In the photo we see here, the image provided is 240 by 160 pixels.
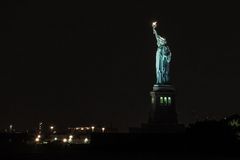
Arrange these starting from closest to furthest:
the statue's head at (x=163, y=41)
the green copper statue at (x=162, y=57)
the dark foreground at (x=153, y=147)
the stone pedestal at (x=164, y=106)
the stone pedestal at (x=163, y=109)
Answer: the dark foreground at (x=153, y=147), the stone pedestal at (x=163, y=109), the stone pedestal at (x=164, y=106), the green copper statue at (x=162, y=57), the statue's head at (x=163, y=41)

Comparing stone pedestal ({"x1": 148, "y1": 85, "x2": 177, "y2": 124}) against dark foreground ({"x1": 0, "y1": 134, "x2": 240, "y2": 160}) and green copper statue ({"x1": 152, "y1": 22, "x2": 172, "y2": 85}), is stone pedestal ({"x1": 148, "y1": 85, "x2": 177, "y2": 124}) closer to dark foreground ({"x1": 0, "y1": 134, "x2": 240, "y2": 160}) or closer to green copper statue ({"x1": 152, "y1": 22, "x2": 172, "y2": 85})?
green copper statue ({"x1": 152, "y1": 22, "x2": 172, "y2": 85})

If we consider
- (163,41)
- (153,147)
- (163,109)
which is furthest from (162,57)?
(153,147)

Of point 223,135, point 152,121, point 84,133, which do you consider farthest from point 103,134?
point 84,133

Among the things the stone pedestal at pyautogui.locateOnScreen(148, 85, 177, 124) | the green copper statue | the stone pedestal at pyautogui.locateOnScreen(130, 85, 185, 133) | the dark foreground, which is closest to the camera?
the dark foreground

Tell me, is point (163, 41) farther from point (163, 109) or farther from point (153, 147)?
point (153, 147)

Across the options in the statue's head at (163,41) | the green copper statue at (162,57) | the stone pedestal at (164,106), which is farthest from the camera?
the statue's head at (163,41)

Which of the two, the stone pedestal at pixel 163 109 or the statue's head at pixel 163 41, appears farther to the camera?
the statue's head at pixel 163 41

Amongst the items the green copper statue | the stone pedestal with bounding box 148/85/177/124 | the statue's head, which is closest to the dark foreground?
the stone pedestal with bounding box 148/85/177/124

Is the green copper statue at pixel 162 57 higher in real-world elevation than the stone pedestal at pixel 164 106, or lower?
higher

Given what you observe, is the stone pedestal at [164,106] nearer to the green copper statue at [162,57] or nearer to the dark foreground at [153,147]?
the green copper statue at [162,57]

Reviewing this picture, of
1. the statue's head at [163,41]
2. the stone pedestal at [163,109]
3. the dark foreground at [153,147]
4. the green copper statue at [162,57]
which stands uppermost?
the statue's head at [163,41]

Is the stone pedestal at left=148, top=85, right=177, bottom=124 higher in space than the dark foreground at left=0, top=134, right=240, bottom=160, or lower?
higher

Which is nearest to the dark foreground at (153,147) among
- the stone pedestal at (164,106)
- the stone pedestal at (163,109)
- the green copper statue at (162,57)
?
the stone pedestal at (163,109)

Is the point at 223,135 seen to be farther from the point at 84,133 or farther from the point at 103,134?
the point at 84,133
